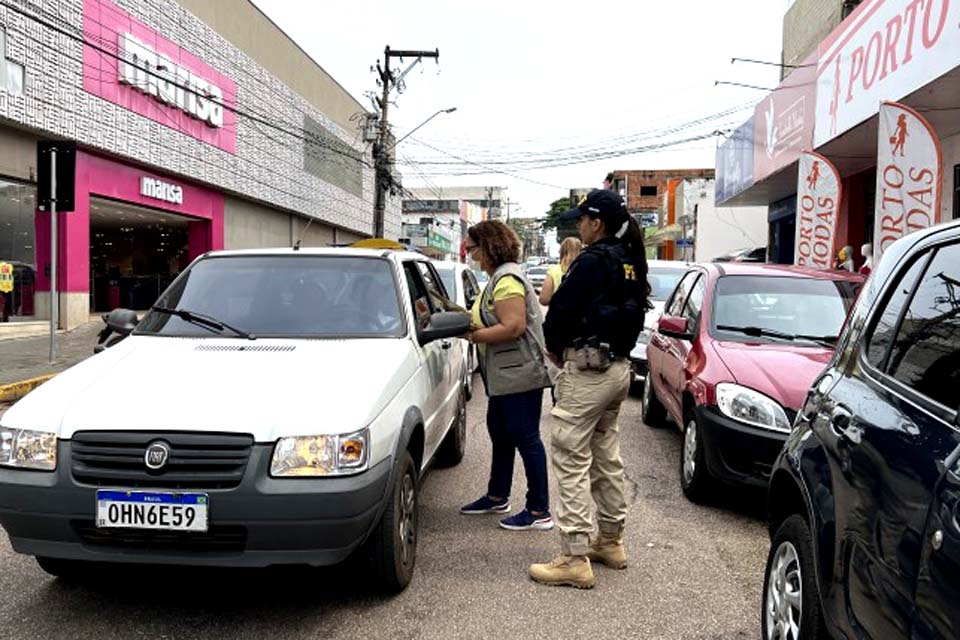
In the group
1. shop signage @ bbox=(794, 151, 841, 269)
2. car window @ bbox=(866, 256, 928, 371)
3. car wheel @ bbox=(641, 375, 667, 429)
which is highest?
shop signage @ bbox=(794, 151, 841, 269)

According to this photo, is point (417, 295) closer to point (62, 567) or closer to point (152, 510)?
point (152, 510)

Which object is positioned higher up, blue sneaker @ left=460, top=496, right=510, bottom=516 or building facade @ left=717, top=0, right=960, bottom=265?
building facade @ left=717, top=0, right=960, bottom=265

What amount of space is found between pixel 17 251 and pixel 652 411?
47.5 feet

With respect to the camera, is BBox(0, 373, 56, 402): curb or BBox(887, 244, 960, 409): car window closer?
BBox(887, 244, 960, 409): car window

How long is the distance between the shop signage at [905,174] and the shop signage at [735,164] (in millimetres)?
9886

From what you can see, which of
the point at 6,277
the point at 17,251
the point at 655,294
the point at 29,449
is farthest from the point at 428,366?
the point at 17,251

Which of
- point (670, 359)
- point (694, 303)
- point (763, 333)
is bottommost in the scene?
point (670, 359)

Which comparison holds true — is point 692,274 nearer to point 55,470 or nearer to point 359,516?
point 359,516

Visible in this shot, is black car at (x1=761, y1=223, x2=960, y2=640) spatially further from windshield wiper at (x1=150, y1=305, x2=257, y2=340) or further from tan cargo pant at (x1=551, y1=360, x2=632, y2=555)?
windshield wiper at (x1=150, y1=305, x2=257, y2=340)

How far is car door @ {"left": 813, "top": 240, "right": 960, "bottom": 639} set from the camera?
1.72 m

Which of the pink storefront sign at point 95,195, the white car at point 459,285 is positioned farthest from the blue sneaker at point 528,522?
the pink storefront sign at point 95,195

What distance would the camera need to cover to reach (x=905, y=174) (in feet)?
26.7

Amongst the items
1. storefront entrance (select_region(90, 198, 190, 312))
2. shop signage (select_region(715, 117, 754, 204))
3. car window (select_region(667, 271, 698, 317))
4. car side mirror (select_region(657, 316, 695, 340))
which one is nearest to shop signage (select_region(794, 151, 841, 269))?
car window (select_region(667, 271, 698, 317))

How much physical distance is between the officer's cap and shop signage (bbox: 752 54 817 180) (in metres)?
11.2
